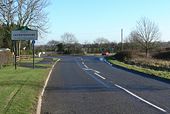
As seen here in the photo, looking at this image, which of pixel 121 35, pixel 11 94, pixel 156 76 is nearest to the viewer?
pixel 11 94

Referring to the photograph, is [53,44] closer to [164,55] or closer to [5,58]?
[164,55]

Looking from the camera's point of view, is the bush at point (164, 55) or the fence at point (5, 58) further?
the bush at point (164, 55)

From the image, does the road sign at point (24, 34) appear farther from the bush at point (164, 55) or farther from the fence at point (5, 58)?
the bush at point (164, 55)

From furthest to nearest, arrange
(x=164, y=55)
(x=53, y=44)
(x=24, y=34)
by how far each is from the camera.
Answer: (x=53, y=44) → (x=164, y=55) → (x=24, y=34)

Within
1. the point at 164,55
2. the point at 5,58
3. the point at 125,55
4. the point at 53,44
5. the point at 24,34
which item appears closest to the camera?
the point at 24,34

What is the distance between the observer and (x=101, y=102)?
49.1 feet

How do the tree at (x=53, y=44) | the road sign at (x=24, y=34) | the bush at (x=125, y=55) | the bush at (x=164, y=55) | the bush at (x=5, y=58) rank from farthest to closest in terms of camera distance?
1. the tree at (x=53, y=44)
2. the bush at (x=164, y=55)
3. the bush at (x=125, y=55)
4. the bush at (x=5, y=58)
5. the road sign at (x=24, y=34)

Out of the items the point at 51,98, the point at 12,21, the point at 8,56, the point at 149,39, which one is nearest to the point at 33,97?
the point at 51,98

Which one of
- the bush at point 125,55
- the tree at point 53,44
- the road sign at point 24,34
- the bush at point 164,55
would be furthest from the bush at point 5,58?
the tree at point 53,44

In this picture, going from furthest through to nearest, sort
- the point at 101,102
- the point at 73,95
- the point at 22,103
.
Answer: the point at 73,95 → the point at 101,102 → the point at 22,103

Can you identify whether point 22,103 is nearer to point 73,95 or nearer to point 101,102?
point 101,102

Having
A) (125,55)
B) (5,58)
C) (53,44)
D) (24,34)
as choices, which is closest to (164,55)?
(125,55)

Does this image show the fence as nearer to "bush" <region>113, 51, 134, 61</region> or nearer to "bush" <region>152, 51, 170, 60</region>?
"bush" <region>113, 51, 134, 61</region>

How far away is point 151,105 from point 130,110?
4.58 ft
